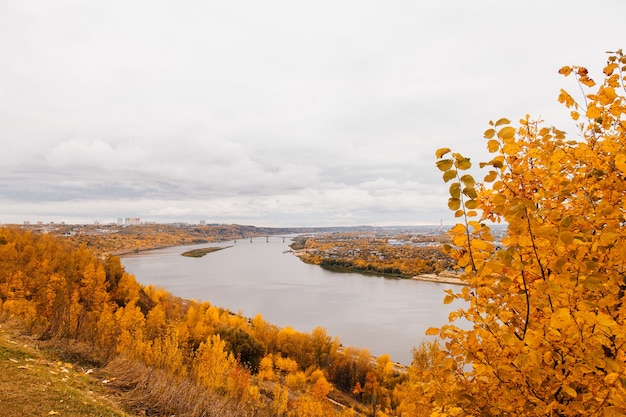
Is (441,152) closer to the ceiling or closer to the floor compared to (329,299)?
closer to the ceiling

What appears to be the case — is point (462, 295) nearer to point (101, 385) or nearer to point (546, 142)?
point (546, 142)

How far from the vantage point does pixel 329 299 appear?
43750 millimetres

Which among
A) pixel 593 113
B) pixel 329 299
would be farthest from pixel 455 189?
pixel 329 299

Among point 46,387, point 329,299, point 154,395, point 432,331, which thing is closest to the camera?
point 432,331

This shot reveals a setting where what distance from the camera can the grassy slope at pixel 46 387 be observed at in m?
4.62

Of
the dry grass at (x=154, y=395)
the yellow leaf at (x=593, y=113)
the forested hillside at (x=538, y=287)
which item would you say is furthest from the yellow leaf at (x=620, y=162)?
the dry grass at (x=154, y=395)

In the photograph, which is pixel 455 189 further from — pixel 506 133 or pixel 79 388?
pixel 79 388

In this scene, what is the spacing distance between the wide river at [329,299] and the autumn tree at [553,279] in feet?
86.1

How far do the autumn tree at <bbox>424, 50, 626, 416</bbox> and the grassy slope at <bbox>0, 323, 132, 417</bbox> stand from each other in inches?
205

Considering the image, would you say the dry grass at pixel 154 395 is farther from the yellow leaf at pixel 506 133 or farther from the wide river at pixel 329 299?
the wide river at pixel 329 299

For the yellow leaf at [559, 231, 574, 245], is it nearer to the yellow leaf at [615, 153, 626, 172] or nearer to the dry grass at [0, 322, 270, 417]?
the yellow leaf at [615, 153, 626, 172]

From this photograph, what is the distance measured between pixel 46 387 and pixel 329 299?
40.0m

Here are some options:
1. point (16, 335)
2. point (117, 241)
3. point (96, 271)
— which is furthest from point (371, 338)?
point (117, 241)

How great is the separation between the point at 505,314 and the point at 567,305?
11.9 inches
